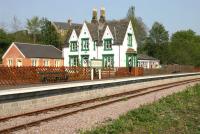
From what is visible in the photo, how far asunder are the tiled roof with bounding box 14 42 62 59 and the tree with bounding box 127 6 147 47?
49.2 metres

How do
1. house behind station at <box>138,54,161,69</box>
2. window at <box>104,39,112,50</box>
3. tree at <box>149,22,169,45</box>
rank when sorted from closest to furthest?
window at <box>104,39,112,50</box>
house behind station at <box>138,54,161,69</box>
tree at <box>149,22,169,45</box>

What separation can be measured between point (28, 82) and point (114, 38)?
30448 mm

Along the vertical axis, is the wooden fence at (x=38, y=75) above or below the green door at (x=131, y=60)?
below

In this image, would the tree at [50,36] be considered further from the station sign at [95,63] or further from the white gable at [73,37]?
the station sign at [95,63]

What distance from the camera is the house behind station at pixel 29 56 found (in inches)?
2352

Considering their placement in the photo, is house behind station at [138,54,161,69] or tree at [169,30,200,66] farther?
tree at [169,30,200,66]

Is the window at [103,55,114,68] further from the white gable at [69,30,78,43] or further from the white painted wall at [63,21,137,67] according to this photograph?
the white gable at [69,30,78,43]

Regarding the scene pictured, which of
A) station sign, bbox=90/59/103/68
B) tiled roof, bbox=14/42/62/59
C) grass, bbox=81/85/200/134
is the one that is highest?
tiled roof, bbox=14/42/62/59

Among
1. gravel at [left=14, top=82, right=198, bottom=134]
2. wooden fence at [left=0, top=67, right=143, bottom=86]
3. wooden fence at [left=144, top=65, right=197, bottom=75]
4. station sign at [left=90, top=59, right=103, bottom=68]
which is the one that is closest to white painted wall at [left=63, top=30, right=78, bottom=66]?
wooden fence at [left=144, top=65, right=197, bottom=75]

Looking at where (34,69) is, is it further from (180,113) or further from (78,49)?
(78,49)

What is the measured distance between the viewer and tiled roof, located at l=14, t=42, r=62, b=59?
60312 millimetres

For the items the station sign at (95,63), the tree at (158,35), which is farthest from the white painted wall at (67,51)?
the tree at (158,35)

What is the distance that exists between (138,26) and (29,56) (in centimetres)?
6288

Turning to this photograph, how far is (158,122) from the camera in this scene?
43.1ft
